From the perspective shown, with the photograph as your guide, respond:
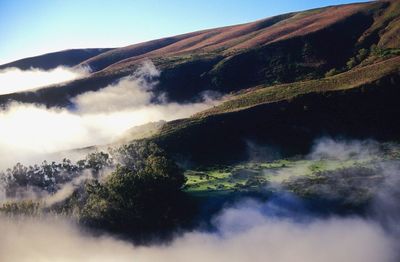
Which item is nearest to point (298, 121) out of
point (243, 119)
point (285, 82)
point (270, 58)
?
point (243, 119)

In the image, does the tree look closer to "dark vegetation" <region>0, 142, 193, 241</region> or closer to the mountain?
"dark vegetation" <region>0, 142, 193, 241</region>

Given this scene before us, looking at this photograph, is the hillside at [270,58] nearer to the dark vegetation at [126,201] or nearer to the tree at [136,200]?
the dark vegetation at [126,201]

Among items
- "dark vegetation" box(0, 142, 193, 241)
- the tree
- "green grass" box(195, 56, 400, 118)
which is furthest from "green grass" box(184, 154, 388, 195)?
"green grass" box(195, 56, 400, 118)

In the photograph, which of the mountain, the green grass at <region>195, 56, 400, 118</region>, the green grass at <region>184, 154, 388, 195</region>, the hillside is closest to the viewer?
the green grass at <region>184, 154, 388, 195</region>

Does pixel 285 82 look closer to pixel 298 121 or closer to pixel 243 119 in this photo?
pixel 243 119

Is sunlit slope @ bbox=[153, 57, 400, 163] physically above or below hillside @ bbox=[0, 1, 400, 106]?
below

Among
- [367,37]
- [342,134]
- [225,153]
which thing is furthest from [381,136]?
[367,37]

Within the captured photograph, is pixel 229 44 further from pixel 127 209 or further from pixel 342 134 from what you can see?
pixel 127 209

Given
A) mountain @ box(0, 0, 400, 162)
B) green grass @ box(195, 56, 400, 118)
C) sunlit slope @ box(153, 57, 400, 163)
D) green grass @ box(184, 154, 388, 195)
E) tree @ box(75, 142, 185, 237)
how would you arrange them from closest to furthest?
tree @ box(75, 142, 185, 237) → green grass @ box(184, 154, 388, 195) → sunlit slope @ box(153, 57, 400, 163) → mountain @ box(0, 0, 400, 162) → green grass @ box(195, 56, 400, 118)
